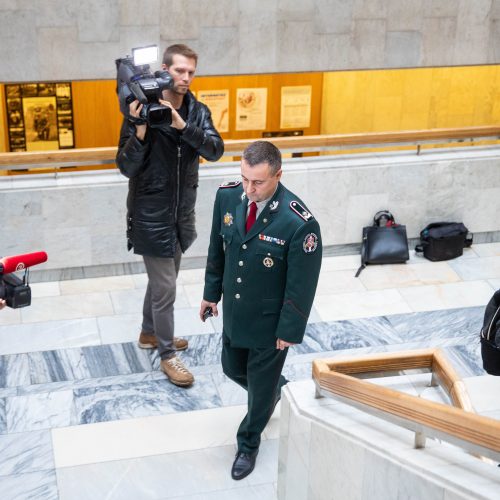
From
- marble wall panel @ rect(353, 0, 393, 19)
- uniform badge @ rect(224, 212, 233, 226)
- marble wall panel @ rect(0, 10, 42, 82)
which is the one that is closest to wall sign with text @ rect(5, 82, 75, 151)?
marble wall panel @ rect(0, 10, 42, 82)

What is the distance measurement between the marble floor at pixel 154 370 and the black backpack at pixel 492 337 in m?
1.85

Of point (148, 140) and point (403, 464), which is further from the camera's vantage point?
point (148, 140)

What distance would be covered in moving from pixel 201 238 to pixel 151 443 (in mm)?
2698

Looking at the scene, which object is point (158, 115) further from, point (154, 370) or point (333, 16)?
point (333, 16)

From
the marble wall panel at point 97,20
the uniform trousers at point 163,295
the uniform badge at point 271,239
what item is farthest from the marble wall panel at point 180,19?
the uniform badge at point 271,239

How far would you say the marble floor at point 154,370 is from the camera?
5.27 metres

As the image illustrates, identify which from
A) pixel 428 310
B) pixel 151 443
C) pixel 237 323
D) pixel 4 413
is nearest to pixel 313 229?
pixel 237 323

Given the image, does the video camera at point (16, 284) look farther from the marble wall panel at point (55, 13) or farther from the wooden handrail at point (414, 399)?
the marble wall panel at point (55, 13)

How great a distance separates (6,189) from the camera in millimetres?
7305

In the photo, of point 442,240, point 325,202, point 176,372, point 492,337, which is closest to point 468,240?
point 442,240

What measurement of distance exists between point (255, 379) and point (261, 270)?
2.22 feet

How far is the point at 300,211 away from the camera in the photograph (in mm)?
4719

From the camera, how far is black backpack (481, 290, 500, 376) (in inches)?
147

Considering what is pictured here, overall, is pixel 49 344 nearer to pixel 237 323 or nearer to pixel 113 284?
pixel 113 284
